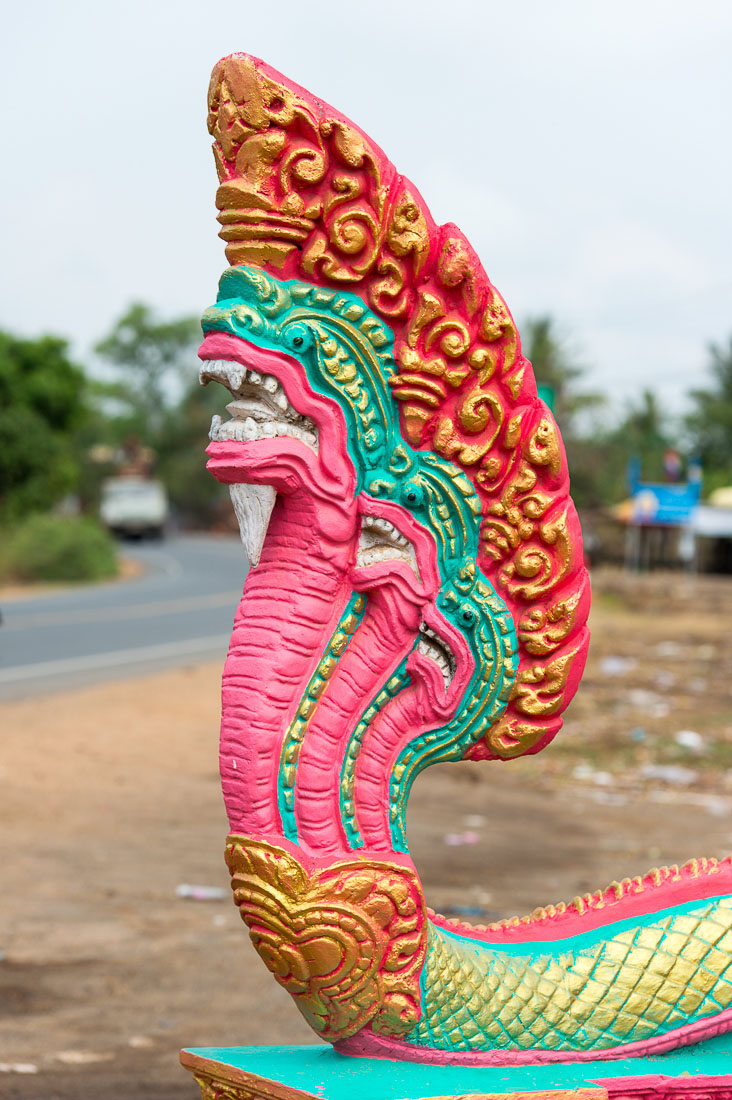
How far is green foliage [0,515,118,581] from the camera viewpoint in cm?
2050

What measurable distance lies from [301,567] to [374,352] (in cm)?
39

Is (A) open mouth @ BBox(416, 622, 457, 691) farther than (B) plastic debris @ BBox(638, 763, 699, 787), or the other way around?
(B) plastic debris @ BBox(638, 763, 699, 787)

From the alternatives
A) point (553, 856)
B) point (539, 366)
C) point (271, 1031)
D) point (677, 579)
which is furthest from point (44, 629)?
point (539, 366)

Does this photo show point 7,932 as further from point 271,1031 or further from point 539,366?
point 539,366

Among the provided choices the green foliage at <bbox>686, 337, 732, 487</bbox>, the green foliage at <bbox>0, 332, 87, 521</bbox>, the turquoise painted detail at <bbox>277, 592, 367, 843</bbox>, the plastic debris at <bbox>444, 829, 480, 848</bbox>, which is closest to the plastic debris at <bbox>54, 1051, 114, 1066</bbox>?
the turquoise painted detail at <bbox>277, 592, 367, 843</bbox>

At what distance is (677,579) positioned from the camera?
22375 mm

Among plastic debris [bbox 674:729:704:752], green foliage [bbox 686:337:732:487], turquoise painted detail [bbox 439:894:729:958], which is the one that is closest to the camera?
turquoise painted detail [bbox 439:894:729:958]

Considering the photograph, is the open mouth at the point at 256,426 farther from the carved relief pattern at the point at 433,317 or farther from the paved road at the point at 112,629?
the paved road at the point at 112,629

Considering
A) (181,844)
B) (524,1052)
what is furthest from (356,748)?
(181,844)

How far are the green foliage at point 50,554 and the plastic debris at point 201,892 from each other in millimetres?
16284

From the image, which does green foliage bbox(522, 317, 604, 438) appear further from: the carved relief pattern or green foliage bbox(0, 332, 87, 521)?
the carved relief pattern

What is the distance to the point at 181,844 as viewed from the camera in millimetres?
5594

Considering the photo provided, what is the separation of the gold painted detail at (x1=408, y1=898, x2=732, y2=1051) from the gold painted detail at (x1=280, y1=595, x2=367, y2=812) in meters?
0.40

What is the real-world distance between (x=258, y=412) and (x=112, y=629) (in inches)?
465
